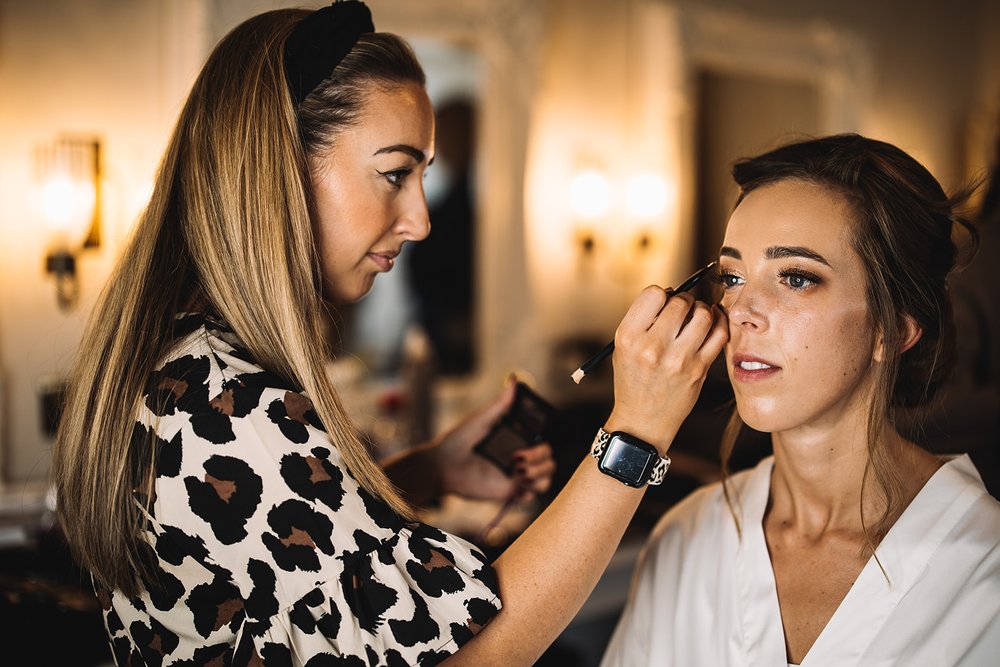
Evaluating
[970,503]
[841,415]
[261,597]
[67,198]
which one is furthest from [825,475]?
[67,198]

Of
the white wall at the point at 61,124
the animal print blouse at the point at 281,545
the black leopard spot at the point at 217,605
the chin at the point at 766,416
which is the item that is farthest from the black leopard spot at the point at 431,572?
the white wall at the point at 61,124

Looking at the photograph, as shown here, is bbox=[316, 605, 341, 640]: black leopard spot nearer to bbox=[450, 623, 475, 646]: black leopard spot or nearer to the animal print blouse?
the animal print blouse

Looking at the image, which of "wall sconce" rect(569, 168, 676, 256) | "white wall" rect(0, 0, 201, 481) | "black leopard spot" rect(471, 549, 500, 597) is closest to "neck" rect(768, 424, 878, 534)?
"black leopard spot" rect(471, 549, 500, 597)

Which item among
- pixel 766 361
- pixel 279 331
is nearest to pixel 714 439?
pixel 766 361

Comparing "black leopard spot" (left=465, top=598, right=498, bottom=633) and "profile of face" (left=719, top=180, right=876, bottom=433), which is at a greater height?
"profile of face" (left=719, top=180, right=876, bottom=433)

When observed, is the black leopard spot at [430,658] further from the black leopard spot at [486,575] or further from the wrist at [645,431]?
the wrist at [645,431]

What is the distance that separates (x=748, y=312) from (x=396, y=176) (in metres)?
0.56

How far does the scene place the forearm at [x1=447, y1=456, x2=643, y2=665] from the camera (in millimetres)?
938

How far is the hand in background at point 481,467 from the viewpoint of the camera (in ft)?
4.93

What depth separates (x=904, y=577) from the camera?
43.8 inches

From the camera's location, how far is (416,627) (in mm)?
890

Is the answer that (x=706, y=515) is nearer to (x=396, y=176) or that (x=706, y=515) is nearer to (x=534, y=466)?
(x=534, y=466)

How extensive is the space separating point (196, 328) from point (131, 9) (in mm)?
1934

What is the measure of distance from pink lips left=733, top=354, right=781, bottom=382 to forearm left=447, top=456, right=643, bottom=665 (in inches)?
13.6
